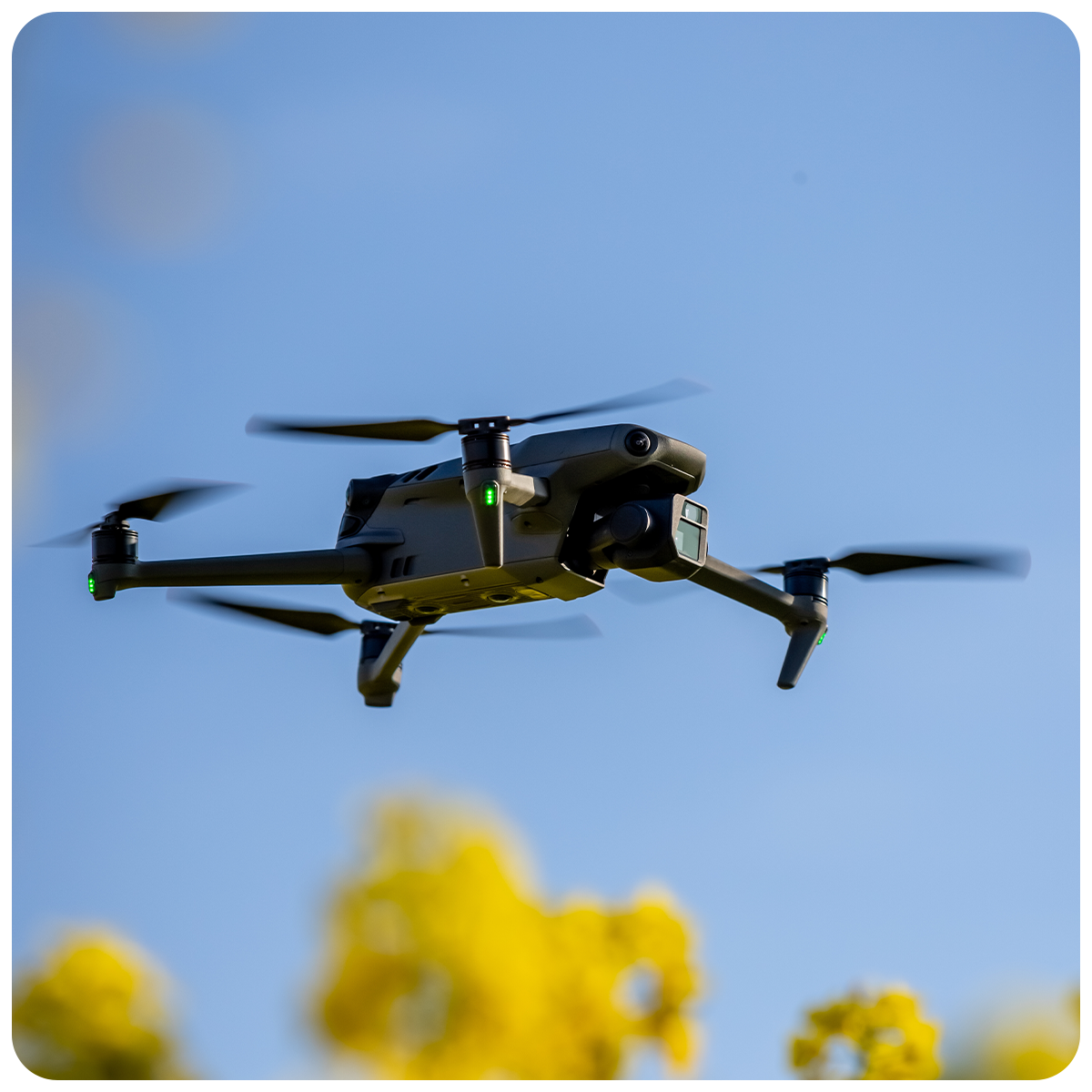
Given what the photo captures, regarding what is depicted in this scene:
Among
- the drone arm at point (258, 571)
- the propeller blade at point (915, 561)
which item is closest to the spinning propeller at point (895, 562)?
the propeller blade at point (915, 561)

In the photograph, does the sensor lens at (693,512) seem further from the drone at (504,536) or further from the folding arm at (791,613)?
the folding arm at (791,613)

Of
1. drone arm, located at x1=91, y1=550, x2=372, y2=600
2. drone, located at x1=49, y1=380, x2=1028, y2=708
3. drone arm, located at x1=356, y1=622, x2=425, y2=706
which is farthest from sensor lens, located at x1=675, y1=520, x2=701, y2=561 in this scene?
drone arm, located at x1=356, y1=622, x2=425, y2=706

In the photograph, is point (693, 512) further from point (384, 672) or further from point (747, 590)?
point (384, 672)

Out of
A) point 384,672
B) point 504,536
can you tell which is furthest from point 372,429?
point 384,672

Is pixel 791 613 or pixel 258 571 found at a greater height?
pixel 258 571

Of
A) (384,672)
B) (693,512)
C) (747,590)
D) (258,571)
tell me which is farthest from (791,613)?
(258,571)

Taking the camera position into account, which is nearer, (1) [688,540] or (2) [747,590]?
(1) [688,540]
